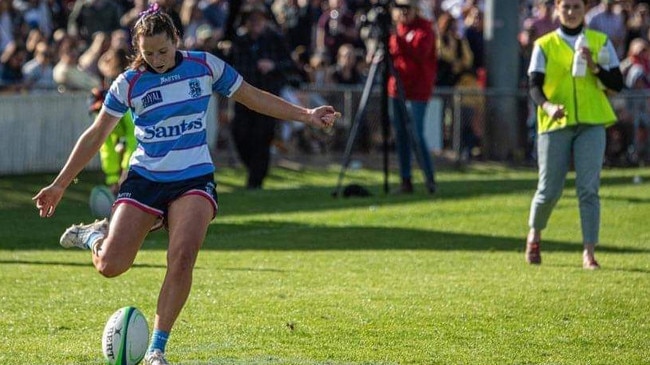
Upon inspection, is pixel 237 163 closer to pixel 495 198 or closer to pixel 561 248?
pixel 495 198

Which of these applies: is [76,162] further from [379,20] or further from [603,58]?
[379,20]

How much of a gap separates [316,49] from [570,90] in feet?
43.3

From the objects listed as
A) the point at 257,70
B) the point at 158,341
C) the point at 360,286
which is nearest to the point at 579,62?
the point at 360,286

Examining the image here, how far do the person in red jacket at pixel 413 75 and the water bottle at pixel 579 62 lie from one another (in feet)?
20.6

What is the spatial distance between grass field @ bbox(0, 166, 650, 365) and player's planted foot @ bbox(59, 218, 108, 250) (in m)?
0.59

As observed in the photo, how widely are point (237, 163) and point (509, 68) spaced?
4982mm

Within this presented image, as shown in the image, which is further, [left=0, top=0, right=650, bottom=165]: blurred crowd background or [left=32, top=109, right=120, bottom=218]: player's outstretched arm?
[left=0, top=0, right=650, bottom=165]: blurred crowd background

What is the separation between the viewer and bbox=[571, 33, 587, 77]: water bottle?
38.6 feet

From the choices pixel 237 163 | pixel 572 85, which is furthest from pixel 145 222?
pixel 237 163

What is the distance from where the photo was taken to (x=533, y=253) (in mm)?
12492

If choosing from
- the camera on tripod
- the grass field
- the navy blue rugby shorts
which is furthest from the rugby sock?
the camera on tripod

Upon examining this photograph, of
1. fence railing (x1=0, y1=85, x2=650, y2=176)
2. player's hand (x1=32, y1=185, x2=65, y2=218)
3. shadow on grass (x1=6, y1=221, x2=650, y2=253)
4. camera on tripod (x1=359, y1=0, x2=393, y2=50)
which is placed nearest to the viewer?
player's hand (x1=32, y1=185, x2=65, y2=218)

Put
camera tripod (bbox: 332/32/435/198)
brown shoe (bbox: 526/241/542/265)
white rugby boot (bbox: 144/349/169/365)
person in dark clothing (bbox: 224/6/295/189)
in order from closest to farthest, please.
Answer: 1. white rugby boot (bbox: 144/349/169/365)
2. brown shoe (bbox: 526/241/542/265)
3. camera tripod (bbox: 332/32/435/198)
4. person in dark clothing (bbox: 224/6/295/189)

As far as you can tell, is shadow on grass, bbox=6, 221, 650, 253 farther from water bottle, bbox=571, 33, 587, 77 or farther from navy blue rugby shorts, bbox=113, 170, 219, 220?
navy blue rugby shorts, bbox=113, 170, 219, 220
